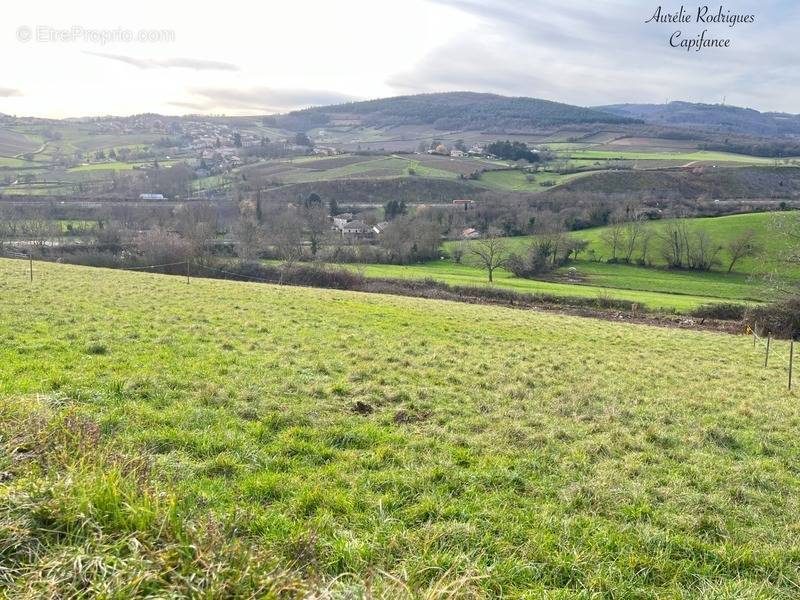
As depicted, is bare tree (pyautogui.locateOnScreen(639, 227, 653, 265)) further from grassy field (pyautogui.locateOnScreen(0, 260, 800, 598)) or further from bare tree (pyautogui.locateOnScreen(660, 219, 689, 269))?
grassy field (pyautogui.locateOnScreen(0, 260, 800, 598))

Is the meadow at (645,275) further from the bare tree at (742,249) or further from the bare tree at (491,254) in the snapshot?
the bare tree at (491,254)

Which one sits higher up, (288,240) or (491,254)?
(288,240)

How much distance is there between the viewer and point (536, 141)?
580 ft

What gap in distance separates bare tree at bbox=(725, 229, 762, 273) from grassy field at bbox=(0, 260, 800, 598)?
56107 millimetres

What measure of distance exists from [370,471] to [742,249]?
227 feet

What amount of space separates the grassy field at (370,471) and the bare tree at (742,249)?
56.1m

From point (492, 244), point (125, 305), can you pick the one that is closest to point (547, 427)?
point (125, 305)

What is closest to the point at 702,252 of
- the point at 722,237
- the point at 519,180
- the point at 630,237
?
the point at 722,237

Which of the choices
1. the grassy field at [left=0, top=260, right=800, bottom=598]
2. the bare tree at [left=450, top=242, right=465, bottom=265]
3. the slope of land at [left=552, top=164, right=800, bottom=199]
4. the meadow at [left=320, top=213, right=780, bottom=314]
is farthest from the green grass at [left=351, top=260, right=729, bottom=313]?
the slope of land at [left=552, top=164, right=800, bottom=199]

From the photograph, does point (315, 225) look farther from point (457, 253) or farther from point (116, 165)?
point (116, 165)

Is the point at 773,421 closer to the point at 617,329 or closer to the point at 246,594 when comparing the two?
the point at 246,594

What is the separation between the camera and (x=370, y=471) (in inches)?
245

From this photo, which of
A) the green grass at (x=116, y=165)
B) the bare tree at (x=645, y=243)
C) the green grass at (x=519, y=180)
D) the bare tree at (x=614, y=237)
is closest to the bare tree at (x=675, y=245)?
the bare tree at (x=645, y=243)

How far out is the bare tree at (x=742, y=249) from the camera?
60.4 metres
